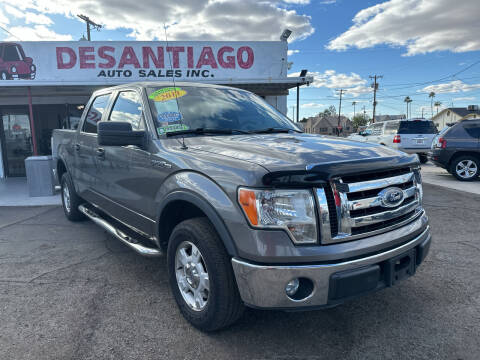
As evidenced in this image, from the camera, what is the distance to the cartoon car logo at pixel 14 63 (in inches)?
426

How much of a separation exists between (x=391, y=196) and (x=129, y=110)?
8.58ft

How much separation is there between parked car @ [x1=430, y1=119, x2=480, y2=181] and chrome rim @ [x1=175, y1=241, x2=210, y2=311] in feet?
31.9

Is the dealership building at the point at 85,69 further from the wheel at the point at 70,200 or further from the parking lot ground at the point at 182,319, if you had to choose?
the parking lot ground at the point at 182,319

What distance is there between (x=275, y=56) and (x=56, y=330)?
10826 millimetres

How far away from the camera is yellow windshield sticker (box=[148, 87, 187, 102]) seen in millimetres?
3232

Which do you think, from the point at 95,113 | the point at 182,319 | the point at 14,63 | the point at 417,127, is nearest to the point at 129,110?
the point at 95,113

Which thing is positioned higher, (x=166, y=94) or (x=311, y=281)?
(x=166, y=94)

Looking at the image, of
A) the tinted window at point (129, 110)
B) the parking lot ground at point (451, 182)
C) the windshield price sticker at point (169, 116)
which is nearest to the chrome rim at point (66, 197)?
the tinted window at point (129, 110)

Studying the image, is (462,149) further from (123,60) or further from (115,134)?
(123,60)

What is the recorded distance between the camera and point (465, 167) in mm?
9781

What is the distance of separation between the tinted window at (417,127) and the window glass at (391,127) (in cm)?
28

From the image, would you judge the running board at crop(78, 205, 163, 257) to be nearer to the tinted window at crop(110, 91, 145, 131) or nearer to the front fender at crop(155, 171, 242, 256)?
the front fender at crop(155, 171, 242, 256)

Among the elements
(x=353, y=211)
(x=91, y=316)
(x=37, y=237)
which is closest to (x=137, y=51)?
(x=37, y=237)

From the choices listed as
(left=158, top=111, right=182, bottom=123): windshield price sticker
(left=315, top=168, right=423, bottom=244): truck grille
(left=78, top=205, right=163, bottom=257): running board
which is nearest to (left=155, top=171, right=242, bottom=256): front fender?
(left=78, top=205, right=163, bottom=257): running board
